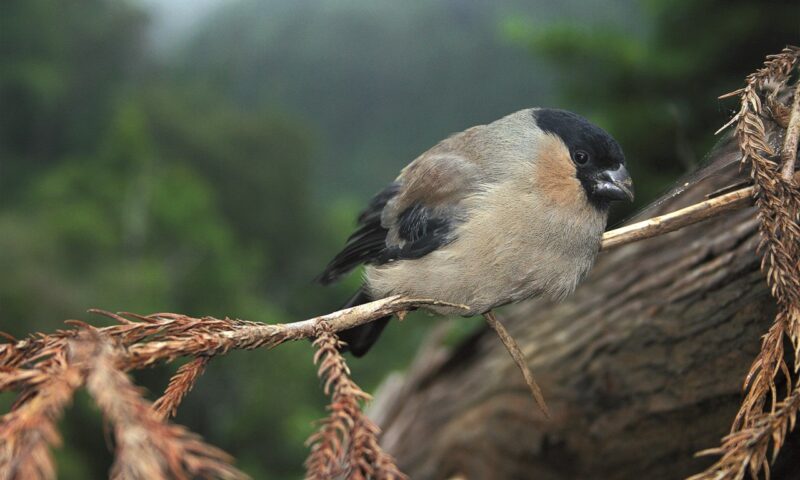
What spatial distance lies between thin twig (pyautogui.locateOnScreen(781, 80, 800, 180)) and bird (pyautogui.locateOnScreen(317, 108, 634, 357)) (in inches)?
16.6

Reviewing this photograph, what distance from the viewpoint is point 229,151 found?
43.9ft

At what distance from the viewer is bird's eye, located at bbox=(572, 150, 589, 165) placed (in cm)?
196

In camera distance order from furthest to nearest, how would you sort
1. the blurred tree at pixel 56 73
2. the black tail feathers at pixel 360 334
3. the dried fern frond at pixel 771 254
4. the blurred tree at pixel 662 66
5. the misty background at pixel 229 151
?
the blurred tree at pixel 56 73 < the misty background at pixel 229 151 < the blurred tree at pixel 662 66 < the black tail feathers at pixel 360 334 < the dried fern frond at pixel 771 254

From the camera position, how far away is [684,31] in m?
4.23

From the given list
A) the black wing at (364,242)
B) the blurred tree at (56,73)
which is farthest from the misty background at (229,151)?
the black wing at (364,242)

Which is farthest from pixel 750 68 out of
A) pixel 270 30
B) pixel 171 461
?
pixel 270 30

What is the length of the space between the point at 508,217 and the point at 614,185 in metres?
0.29

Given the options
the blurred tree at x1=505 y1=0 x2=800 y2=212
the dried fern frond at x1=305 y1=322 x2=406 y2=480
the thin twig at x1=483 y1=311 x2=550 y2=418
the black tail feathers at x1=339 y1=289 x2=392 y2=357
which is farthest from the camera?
the blurred tree at x1=505 y1=0 x2=800 y2=212

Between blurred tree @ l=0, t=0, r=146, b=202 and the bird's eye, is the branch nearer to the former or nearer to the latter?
the bird's eye

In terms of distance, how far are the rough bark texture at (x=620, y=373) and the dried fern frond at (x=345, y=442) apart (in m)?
1.14

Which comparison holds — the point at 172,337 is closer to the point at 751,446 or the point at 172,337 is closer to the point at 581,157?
the point at 751,446

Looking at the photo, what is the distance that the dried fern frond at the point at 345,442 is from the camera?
1024 mm

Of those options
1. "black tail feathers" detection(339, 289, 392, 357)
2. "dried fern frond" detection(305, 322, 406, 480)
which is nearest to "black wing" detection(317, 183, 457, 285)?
"black tail feathers" detection(339, 289, 392, 357)

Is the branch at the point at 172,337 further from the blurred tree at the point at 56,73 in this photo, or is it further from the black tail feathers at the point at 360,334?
the blurred tree at the point at 56,73
